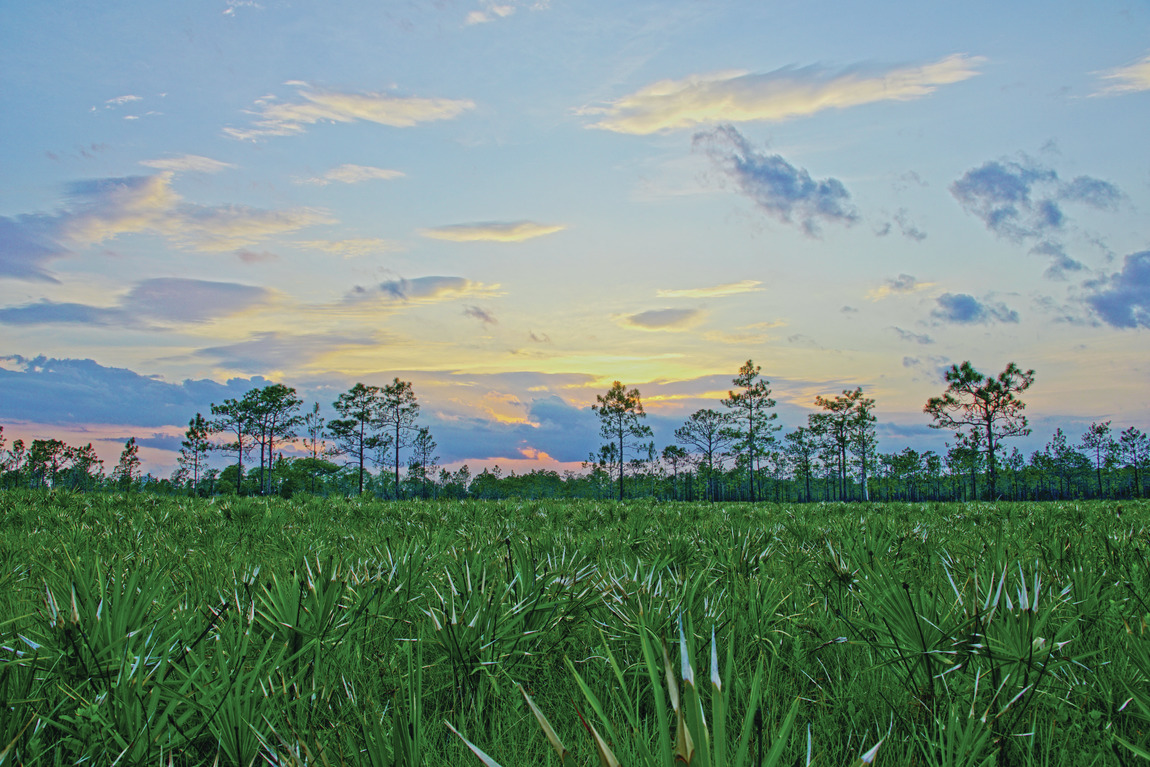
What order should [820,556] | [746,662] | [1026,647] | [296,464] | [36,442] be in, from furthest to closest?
[36,442] → [296,464] → [820,556] → [746,662] → [1026,647]

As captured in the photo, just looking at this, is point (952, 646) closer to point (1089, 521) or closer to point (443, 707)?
point (443, 707)

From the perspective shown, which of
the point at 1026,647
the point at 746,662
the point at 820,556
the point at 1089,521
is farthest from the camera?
the point at 1089,521

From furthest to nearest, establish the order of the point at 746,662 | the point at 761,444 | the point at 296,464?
the point at 296,464, the point at 761,444, the point at 746,662

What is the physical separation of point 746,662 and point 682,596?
0.31 m

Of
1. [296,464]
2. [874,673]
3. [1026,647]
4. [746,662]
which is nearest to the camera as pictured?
[1026,647]

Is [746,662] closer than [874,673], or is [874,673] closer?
[874,673]

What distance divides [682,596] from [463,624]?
83cm

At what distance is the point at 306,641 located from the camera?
1877 mm

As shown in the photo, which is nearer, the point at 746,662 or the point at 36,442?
the point at 746,662

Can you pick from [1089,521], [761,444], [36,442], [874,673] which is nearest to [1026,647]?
[874,673]

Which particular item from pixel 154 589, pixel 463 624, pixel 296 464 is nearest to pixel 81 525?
pixel 154 589

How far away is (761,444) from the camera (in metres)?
62.3

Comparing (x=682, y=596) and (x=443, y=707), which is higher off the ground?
(x=682, y=596)

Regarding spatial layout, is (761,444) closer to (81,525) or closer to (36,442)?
(81,525)
